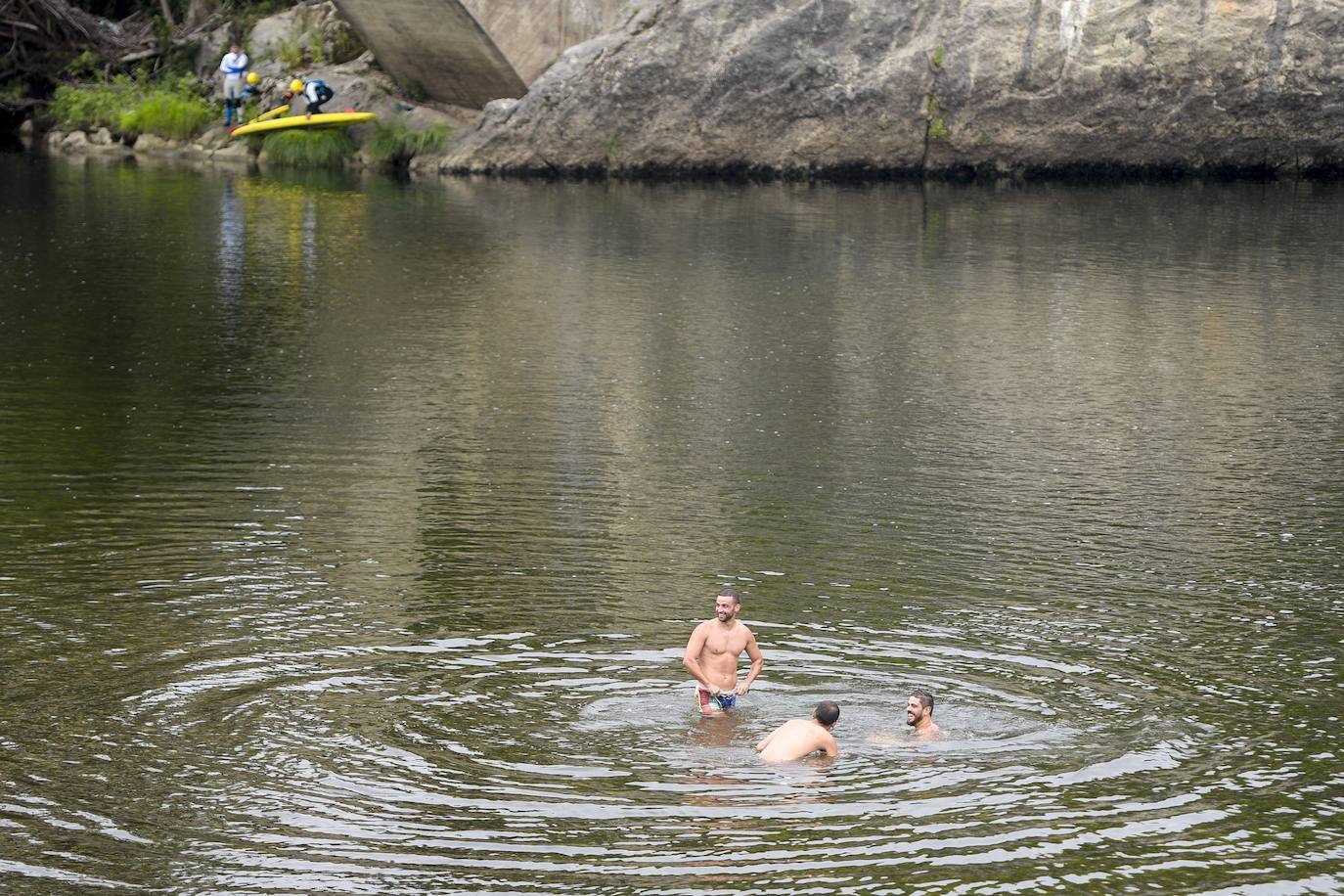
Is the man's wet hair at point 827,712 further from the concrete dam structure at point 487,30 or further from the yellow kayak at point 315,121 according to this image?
the yellow kayak at point 315,121

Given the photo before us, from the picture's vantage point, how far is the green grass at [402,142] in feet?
169

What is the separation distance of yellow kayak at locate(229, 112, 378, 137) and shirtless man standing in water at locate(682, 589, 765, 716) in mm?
39868

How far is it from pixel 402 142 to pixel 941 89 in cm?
1422

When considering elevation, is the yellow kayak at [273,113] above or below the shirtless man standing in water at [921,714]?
above

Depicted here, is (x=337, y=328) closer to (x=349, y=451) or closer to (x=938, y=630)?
(x=349, y=451)

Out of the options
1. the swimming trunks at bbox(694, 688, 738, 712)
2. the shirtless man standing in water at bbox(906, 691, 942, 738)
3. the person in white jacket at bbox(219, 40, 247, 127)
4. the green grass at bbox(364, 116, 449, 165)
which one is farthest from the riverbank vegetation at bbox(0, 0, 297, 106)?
the shirtless man standing in water at bbox(906, 691, 942, 738)

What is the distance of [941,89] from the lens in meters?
47.2

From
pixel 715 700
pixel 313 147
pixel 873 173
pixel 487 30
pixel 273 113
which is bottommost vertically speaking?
pixel 715 700

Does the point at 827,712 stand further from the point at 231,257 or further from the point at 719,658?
the point at 231,257

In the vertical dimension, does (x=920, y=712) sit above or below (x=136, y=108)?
below

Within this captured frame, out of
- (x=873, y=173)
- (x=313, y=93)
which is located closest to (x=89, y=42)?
(x=313, y=93)

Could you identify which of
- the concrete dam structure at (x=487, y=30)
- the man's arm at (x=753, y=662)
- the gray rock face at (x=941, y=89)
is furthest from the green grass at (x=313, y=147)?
the man's arm at (x=753, y=662)

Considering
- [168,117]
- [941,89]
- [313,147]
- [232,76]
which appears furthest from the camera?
[168,117]

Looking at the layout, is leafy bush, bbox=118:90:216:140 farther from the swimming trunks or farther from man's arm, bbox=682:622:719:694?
the swimming trunks
